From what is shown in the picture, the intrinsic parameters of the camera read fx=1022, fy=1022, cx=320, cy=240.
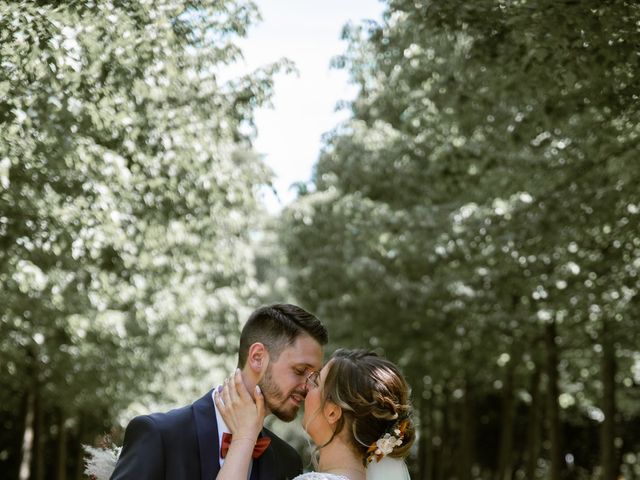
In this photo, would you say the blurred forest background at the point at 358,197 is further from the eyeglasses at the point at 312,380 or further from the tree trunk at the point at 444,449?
the tree trunk at the point at 444,449

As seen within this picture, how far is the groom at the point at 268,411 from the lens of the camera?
4.82 metres

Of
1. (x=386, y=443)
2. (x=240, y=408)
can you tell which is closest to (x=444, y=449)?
(x=386, y=443)

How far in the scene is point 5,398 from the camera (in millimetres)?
24672

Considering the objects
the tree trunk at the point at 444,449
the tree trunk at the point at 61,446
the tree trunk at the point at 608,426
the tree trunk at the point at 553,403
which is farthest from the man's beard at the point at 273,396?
the tree trunk at the point at 444,449

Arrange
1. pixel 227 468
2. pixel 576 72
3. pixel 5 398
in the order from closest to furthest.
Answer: pixel 227 468
pixel 576 72
pixel 5 398

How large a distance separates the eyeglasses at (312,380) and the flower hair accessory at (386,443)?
1.42 feet

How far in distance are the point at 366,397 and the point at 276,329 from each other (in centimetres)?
59

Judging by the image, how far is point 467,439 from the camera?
27.0 metres

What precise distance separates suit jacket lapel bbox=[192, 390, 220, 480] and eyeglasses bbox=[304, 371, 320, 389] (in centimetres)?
51

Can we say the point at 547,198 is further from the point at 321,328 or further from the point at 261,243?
the point at 261,243

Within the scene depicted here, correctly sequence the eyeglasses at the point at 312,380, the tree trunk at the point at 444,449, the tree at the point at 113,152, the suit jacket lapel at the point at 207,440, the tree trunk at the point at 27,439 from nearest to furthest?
1. the suit jacket lapel at the point at 207,440
2. the eyeglasses at the point at 312,380
3. the tree at the point at 113,152
4. the tree trunk at the point at 27,439
5. the tree trunk at the point at 444,449

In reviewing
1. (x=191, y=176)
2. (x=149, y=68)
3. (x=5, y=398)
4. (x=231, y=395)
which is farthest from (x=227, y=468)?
(x=5, y=398)

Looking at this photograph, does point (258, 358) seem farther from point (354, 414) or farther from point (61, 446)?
point (61, 446)

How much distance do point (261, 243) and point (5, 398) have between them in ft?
107
